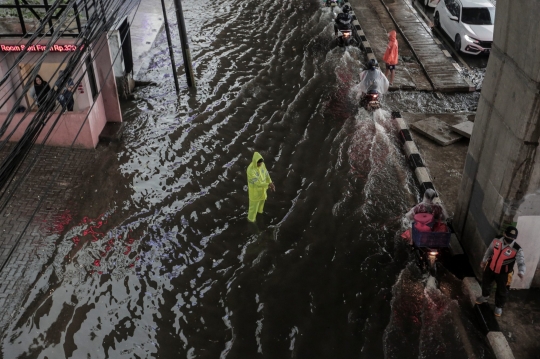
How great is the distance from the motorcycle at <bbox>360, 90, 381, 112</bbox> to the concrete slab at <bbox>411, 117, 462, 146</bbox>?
1278mm

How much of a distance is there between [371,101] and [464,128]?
262cm

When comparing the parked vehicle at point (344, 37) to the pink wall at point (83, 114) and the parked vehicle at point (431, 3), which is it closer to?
the parked vehicle at point (431, 3)

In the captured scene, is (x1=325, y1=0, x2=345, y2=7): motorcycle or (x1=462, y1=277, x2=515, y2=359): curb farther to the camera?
(x1=325, y1=0, x2=345, y2=7): motorcycle

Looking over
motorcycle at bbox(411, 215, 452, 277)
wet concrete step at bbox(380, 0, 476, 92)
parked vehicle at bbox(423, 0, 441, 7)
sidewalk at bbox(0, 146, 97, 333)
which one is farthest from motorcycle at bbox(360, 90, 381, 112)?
parked vehicle at bbox(423, 0, 441, 7)

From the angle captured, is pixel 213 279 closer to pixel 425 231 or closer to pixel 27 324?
pixel 27 324

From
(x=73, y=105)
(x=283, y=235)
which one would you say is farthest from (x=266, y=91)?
(x=283, y=235)

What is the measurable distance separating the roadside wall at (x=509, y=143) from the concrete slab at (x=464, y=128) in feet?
13.2

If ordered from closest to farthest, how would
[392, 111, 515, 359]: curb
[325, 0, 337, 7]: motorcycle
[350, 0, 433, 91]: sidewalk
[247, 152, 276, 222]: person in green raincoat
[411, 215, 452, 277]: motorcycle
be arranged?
[392, 111, 515, 359]: curb
[411, 215, 452, 277]: motorcycle
[247, 152, 276, 222]: person in green raincoat
[350, 0, 433, 91]: sidewalk
[325, 0, 337, 7]: motorcycle

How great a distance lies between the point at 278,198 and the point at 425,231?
3.56m

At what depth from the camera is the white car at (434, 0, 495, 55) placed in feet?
59.6

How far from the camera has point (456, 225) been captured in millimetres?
10602

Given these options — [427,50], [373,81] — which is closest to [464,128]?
[373,81]

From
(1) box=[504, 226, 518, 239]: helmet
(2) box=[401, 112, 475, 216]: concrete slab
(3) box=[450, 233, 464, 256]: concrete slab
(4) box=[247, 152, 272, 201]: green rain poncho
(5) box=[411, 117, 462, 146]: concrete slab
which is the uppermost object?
(1) box=[504, 226, 518, 239]: helmet

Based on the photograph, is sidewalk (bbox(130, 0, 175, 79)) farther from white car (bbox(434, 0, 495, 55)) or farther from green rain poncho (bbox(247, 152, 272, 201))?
white car (bbox(434, 0, 495, 55))
